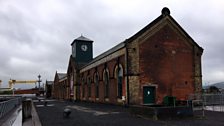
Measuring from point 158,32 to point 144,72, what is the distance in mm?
4618

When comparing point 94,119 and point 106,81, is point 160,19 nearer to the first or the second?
point 106,81

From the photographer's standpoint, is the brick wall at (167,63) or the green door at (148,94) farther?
the brick wall at (167,63)

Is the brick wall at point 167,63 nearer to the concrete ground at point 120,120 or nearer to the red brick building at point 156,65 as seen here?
the red brick building at point 156,65

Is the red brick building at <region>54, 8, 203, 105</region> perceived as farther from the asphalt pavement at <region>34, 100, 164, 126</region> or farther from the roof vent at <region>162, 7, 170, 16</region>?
the asphalt pavement at <region>34, 100, 164, 126</region>

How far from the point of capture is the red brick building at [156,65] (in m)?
24.1

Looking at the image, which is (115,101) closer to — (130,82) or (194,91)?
(130,82)

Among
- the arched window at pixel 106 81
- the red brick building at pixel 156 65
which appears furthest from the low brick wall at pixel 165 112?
the arched window at pixel 106 81

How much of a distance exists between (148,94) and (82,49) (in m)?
27.5

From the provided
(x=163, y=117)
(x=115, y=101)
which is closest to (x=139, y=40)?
(x=115, y=101)

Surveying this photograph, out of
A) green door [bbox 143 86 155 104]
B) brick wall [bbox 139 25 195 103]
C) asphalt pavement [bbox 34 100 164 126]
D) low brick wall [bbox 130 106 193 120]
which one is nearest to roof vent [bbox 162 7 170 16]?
brick wall [bbox 139 25 195 103]

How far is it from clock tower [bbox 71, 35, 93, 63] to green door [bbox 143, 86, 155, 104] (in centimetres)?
2674

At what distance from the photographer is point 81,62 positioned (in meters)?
48.9

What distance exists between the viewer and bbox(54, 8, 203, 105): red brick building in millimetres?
24078

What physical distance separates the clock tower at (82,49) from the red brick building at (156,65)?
20171mm
